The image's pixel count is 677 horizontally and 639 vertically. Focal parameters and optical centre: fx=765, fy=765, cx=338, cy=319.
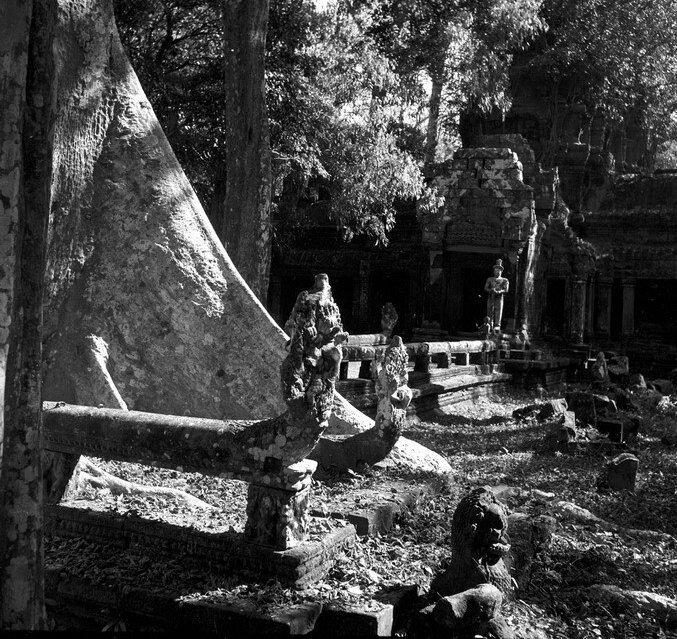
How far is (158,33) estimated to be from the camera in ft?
44.0

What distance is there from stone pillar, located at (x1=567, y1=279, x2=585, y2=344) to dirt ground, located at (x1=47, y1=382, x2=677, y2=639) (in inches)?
544

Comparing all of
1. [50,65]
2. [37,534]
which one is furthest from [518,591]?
[50,65]

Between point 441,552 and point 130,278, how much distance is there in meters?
3.28

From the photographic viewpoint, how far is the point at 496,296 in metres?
18.7

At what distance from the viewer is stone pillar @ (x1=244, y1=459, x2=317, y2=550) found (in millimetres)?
3996

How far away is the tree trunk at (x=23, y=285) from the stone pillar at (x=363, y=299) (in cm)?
2026

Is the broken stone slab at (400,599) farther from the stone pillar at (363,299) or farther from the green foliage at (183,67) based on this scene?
the stone pillar at (363,299)

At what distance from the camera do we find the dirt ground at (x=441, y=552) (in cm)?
397

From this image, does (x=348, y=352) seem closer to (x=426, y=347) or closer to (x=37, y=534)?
(x=426, y=347)

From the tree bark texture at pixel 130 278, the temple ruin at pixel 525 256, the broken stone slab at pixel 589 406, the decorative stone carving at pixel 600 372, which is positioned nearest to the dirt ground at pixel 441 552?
the tree bark texture at pixel 130 278

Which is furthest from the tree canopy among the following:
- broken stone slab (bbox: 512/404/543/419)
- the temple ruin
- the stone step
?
the stone step

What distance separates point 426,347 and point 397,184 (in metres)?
3.03

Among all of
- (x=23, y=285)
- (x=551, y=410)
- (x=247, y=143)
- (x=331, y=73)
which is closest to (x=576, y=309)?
(x=551, y=410)

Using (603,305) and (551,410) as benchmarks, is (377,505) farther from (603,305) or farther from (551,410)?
(603,305)
